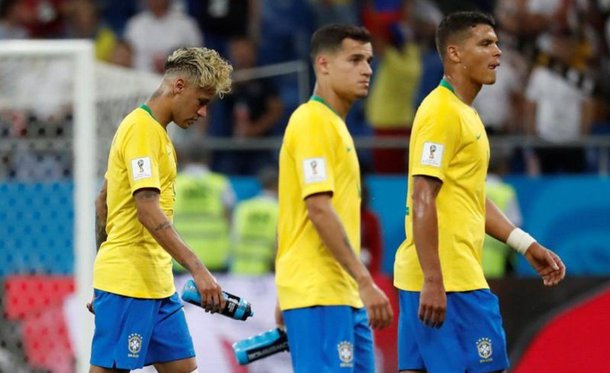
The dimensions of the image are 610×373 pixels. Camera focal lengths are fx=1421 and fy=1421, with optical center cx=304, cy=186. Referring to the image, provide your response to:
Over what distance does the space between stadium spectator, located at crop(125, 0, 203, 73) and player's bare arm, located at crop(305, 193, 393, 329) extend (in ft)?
28.2

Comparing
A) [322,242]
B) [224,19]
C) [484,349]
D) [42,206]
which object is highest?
[224,19]

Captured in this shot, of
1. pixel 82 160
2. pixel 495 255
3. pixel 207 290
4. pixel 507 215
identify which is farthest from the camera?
pixel 495 255

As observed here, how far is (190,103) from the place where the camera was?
723cm

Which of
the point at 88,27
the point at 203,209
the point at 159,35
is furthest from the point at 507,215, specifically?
the point at 88,27

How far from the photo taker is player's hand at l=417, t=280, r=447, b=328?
6.79 m

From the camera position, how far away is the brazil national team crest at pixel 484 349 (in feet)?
23.1

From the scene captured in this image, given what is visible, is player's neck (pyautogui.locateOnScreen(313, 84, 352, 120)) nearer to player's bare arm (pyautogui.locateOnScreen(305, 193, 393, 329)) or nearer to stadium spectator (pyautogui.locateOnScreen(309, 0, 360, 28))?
player's bare arm (pyautogui.locateOnScreen(305, 193, 393, 329))

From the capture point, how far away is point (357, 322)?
727cm

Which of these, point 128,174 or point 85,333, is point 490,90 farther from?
point 128,174

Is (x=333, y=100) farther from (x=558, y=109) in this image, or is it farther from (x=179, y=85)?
(x=558, y=109)

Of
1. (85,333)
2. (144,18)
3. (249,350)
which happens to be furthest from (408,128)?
(249,350)

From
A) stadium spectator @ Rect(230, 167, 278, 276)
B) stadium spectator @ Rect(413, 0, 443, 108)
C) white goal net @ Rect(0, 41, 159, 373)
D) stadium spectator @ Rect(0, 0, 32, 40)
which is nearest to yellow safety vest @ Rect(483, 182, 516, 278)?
stadium spectator @ Rect(413, 0, 443, 108)

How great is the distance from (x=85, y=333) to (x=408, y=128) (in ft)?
16.6

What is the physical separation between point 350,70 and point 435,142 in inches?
29.2
